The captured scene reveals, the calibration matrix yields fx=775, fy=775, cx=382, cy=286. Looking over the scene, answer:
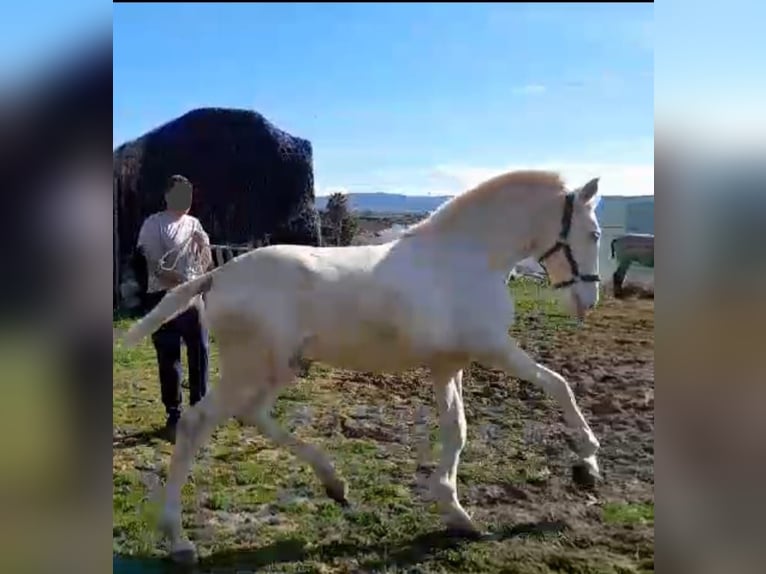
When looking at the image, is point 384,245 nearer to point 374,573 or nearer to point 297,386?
point 374,573

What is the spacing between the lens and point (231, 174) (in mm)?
7848

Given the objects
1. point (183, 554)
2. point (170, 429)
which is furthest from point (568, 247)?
point (170, 429)

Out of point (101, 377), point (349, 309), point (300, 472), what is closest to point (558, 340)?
point (300, 472)

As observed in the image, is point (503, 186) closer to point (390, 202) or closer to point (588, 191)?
point (588, 191)

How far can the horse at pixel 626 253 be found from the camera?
11.4 feet

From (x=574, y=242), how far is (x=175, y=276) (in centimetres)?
213

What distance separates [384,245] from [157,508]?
5.04ft

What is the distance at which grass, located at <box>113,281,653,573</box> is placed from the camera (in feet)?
10.2

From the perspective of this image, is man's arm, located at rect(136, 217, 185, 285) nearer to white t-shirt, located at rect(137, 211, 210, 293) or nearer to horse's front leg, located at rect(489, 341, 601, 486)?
white t-shirt, located at rect(137, 211, 210, 293)

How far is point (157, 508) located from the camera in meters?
3.43

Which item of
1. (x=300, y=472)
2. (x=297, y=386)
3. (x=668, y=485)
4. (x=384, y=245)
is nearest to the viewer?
(x=668, y=485)

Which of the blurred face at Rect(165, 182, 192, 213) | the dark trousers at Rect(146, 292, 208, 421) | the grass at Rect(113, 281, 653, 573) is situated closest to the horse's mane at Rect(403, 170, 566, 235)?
the grass at Rect(113, 281, 653, 573)

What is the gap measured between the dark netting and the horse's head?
14.1 ft

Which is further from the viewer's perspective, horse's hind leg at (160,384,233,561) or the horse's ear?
the horse's ear
